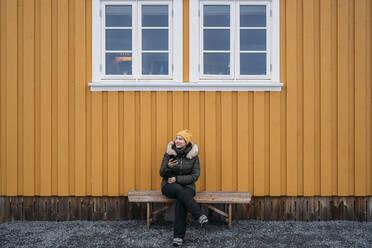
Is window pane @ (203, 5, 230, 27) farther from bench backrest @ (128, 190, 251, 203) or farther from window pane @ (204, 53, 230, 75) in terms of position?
bench backrest @ (128, 190, 251, 203)

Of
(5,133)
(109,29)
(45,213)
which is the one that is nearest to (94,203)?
(45,213)

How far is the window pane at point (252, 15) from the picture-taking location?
5.27 meters

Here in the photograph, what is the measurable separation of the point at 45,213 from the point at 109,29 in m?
3.15

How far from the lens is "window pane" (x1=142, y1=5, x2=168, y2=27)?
5277mm

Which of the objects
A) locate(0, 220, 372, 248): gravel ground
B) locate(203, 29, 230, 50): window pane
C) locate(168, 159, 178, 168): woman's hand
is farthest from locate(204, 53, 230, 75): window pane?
locate(0, 220, 372, 248): gravel ground

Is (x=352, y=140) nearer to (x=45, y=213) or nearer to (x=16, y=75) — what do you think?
(x=45, y=213)

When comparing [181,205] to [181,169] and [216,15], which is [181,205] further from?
[216,15]

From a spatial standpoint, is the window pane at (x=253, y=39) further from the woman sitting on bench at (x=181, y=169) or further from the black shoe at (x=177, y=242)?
the black shoe at (x=177, y=242)

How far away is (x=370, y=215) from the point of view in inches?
207

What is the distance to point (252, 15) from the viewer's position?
527 cm

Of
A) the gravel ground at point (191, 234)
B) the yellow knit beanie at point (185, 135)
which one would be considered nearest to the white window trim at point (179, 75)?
the yellow knit beanie at point (185, 135)

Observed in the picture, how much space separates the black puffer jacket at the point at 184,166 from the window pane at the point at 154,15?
6.57ft

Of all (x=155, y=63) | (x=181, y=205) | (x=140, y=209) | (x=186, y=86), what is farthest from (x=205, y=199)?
(x=155, y=63)

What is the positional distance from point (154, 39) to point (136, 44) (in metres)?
0.30
